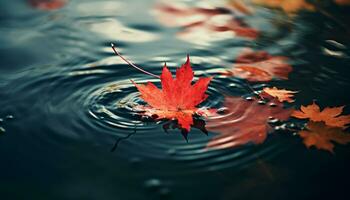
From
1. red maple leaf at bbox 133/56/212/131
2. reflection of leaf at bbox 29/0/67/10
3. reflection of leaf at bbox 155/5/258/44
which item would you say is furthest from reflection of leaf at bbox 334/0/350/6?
reflection of leaf at bbox 29/0/67/10

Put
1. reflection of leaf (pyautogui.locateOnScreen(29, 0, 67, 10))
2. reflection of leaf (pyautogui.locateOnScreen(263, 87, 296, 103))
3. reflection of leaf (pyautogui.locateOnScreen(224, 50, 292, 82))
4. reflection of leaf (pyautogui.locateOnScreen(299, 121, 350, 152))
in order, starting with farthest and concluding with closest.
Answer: reflection of leaf (pyautogui.locateOnScreen(29, 0, 67, 10))
reflection of leaf (pyautogui.locateOnScreen(224, 50, 292, 82))
reflection of leaf (pyautogui.locateOnScreen(263, 87, 296, 103))
reflection of leaf (pyautogui.locateOnScreen(299, 121, 350, 152))

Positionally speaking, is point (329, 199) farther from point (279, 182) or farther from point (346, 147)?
point (346, 147)

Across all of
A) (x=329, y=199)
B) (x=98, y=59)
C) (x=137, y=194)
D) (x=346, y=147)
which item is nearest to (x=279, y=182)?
(x=329, y=199)

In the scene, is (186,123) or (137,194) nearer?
(137,194)

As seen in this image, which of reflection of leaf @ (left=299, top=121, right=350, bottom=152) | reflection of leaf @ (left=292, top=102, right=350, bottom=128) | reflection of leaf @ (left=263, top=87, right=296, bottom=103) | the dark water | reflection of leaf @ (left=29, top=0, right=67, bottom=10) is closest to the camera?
the dark water

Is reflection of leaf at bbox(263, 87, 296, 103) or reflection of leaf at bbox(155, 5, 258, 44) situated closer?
Result: reflection of leaf at bbox(263, 87, 296, 103)

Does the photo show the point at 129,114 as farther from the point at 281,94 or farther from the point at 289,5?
the point at 289,5

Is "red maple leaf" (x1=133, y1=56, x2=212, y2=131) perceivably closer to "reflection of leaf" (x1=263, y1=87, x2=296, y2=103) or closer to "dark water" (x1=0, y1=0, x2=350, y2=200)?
"dark water" (x1=0, y1=0, x2=350, y2=200)
